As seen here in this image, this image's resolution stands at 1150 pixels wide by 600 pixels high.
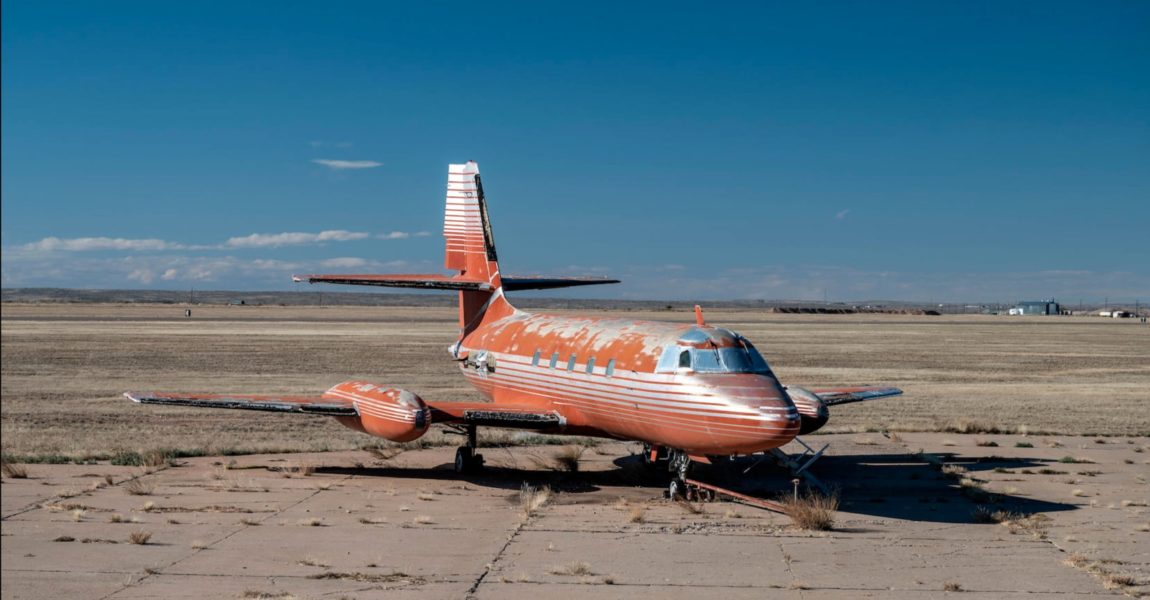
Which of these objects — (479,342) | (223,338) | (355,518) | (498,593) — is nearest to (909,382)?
(479,342)

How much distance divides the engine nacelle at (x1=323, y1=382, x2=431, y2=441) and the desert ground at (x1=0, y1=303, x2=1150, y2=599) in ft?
4.29

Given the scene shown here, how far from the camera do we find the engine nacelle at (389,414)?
2133cm

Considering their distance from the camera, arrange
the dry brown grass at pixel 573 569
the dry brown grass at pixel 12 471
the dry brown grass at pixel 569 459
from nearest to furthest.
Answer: the dry brown grass at pixel 573 569 < the dry brown grass at pixel 12 471 < the dry brown grass at pixel 569 459

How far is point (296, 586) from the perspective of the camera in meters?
14.2

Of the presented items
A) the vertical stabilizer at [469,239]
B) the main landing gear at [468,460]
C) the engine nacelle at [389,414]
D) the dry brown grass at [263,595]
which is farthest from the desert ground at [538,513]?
the vertical stabilizer at [469,239]

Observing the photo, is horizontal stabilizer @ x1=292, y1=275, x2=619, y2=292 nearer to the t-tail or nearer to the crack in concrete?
the t-tail

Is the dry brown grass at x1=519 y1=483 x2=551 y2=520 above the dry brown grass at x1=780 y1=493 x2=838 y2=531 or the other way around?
the other way around

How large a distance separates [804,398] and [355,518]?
9.34 m

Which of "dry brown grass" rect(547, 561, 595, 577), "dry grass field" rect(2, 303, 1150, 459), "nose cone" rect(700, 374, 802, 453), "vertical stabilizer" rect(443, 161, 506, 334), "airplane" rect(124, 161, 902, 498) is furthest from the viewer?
"dry grass field" rect(2, 303, 1150, 459)

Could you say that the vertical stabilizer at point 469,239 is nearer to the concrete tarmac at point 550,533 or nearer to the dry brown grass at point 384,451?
the dry brown grass at point 384,451

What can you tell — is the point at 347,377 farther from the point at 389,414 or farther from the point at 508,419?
the point at 508,419

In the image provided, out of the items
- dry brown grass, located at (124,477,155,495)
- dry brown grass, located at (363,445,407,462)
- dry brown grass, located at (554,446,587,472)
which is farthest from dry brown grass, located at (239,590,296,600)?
dry brown grass, located at (363,445,407,462)

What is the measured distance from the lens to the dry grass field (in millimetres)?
31578

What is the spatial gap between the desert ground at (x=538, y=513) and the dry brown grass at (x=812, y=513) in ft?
0.58
